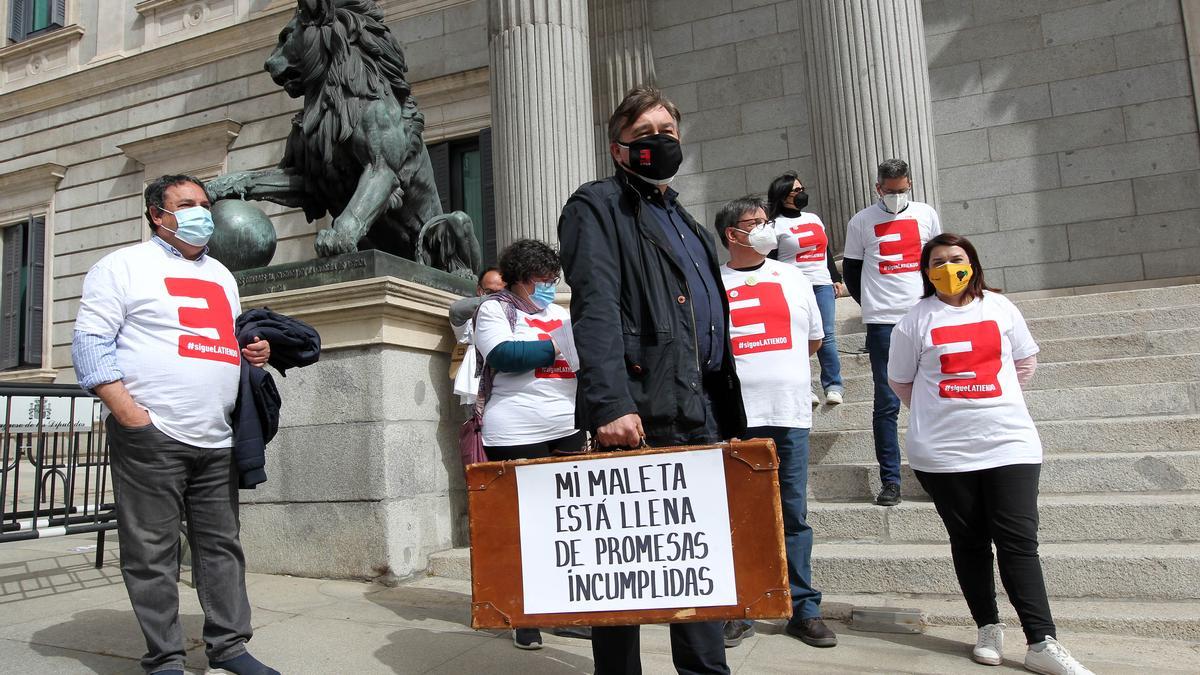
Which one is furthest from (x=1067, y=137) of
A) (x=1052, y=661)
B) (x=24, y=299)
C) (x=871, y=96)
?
(x=24, y=299)

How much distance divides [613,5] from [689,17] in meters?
1.13

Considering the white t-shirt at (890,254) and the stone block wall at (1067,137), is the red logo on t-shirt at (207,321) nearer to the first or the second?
the white t-shirt at (890,254)

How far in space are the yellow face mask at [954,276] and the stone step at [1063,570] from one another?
1.42 metres

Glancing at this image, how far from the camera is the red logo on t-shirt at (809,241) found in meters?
6.09

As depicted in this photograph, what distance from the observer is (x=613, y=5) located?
12359mm

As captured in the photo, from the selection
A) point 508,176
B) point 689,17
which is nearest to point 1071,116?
point 689,17

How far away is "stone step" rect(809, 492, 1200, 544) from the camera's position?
13.7 ft

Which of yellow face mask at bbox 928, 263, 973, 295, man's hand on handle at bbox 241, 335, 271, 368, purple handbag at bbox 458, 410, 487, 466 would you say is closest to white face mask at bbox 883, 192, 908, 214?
yellow face mask at bbox 928, 263, 973, 295

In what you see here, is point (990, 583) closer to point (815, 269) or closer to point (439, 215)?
point (815, 269)

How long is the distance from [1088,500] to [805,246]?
2.50m

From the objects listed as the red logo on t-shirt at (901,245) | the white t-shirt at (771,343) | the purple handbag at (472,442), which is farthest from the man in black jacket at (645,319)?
the red logo on t-shirt at (901,245)

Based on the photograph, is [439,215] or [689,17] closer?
[439,215]

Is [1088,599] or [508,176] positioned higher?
[508,176]

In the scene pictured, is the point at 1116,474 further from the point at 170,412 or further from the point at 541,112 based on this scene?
the point at 541,112
